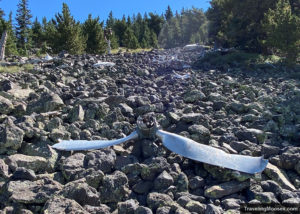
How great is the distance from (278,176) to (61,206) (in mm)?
2205

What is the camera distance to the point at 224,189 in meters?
2.52

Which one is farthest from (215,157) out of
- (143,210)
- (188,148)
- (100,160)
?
(100,160)

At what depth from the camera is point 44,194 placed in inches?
89.7

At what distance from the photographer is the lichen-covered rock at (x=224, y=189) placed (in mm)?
2479

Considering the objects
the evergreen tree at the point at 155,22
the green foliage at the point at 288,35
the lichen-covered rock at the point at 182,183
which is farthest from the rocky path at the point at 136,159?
the evergreen tree at the point at 155,22

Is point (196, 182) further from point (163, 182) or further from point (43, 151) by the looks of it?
point (43, 151)

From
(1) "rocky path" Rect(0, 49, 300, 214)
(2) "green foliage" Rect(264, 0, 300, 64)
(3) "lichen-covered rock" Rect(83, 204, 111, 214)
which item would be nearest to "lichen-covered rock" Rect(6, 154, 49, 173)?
(1) "rocky path" Rect(0, 49, 300, 214)

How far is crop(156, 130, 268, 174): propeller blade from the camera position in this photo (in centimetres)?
273

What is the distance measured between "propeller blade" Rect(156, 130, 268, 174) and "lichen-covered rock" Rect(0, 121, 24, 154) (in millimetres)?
1865

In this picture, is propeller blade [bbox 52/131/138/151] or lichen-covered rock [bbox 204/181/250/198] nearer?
lichen-covered rock [bbox 204/181/250/198]

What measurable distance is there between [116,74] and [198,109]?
4416 mm

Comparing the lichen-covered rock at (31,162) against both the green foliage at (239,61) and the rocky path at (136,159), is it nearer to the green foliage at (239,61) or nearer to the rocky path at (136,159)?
the rocky path at (136,159)

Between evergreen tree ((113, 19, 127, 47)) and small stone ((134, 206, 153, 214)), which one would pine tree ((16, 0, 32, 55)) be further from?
small stone ((134, 206, 153, 214))

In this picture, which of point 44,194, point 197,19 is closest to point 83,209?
point 44,194
